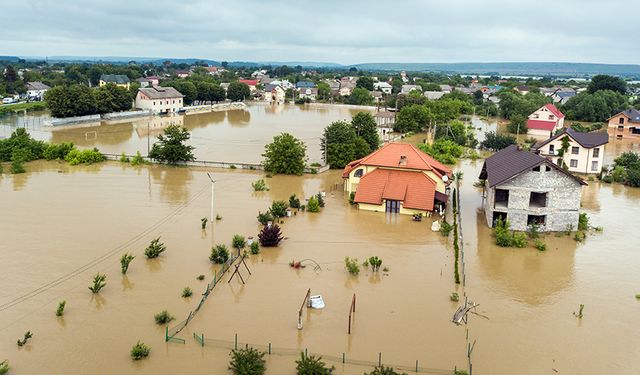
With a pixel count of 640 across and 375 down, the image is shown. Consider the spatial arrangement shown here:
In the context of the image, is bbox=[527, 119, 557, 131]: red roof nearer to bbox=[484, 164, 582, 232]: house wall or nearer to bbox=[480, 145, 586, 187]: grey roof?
bbox=[480, 145, 586, 187]: grey roof

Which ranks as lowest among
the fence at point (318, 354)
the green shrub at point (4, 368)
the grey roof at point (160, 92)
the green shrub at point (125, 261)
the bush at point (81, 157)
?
the green shrub at point (4, 368)

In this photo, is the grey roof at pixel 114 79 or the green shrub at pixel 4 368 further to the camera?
the grey roof at pixel 114 79

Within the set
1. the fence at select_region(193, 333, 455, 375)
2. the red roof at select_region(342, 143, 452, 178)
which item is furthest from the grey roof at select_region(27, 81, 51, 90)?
the fence at select_region(193, 333, 455, 375)

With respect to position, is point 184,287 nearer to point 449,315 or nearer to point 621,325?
point 449,315

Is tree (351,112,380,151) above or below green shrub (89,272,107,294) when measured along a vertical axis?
above

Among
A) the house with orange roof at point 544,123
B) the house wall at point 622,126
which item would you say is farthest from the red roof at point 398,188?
the house wall at point 622,126

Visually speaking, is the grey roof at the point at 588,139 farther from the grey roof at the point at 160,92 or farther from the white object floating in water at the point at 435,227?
the grey roof at the point at 160,92
